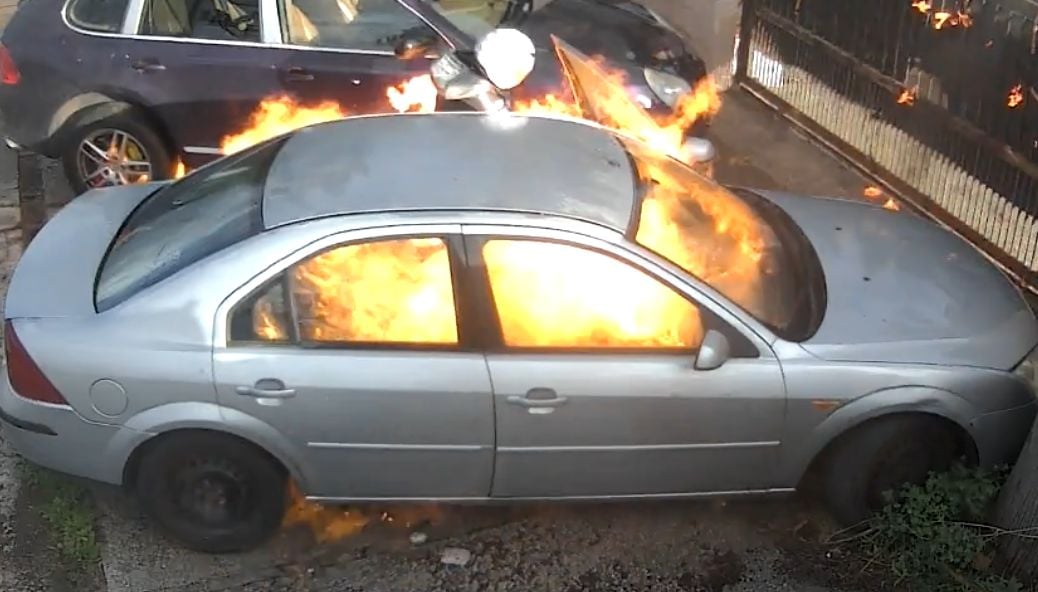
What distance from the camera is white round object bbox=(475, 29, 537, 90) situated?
6691 mm

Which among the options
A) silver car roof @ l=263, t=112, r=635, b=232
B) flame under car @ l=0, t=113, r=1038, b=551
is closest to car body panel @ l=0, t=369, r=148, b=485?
flame under car @ l=0, t=113, r=1038, b=551

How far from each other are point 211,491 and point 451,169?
1.57 metres

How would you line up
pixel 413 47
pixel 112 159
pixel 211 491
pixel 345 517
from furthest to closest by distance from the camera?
1. pixel 112 159
2. pixel 413 47
3. pixel 345 517
4. pixel 211 491

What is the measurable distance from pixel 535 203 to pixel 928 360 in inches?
64.0

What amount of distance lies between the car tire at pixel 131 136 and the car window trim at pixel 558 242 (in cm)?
358

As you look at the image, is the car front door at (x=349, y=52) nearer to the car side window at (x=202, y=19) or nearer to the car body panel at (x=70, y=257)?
the car side window at (x=202, y=19)

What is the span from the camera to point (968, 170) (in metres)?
7.32

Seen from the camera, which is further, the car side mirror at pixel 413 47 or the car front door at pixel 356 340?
the car side mirror at pixel 413 47

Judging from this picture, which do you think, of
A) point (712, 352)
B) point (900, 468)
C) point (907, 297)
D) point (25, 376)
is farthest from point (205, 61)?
point (900, 468)

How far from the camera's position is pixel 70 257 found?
16.3 feet

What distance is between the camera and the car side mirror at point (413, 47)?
697 cm

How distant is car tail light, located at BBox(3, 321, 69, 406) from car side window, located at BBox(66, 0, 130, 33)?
3106mm

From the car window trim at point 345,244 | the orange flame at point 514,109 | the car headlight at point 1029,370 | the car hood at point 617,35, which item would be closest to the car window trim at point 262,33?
the orange flame at point 514,109

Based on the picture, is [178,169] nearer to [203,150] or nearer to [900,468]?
[203,150]
